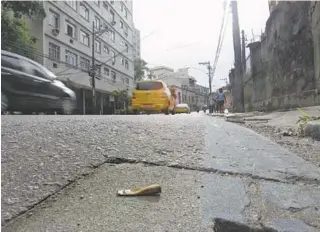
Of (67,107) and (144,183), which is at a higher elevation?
(67,107)

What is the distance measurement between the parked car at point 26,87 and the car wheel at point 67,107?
0.70 feet

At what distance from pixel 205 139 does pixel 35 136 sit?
4.96 feet

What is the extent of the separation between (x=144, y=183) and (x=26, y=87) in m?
2.65

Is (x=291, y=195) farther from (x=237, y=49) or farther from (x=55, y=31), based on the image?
(x=55, y=31)

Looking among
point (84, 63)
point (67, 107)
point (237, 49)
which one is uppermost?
point (237, 49)

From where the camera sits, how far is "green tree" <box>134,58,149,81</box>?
60838mm

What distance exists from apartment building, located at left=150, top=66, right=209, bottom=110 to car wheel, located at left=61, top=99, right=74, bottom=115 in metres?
60.9

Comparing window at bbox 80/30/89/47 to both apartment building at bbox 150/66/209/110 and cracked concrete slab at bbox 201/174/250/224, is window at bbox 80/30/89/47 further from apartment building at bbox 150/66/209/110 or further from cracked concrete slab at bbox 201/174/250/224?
apartment building at bbox 150/66/209/110

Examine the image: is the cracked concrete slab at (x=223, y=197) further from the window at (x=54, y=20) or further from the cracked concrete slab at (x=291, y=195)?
the window at (x=54, y=20)

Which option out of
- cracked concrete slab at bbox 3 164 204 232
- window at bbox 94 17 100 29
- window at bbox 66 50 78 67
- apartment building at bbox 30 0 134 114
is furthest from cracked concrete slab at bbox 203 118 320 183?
window at bbox 94 17 100 29

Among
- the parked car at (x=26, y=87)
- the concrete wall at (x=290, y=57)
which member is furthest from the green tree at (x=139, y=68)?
the parked car at (x=26, y=87)

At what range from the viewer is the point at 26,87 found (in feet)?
13.8

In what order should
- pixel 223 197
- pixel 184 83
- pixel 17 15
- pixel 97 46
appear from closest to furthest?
pixel 223 197 < pixel 17 15 < pixel 97 46 < pixel 184 83

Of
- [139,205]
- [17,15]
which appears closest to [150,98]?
[17,15]
